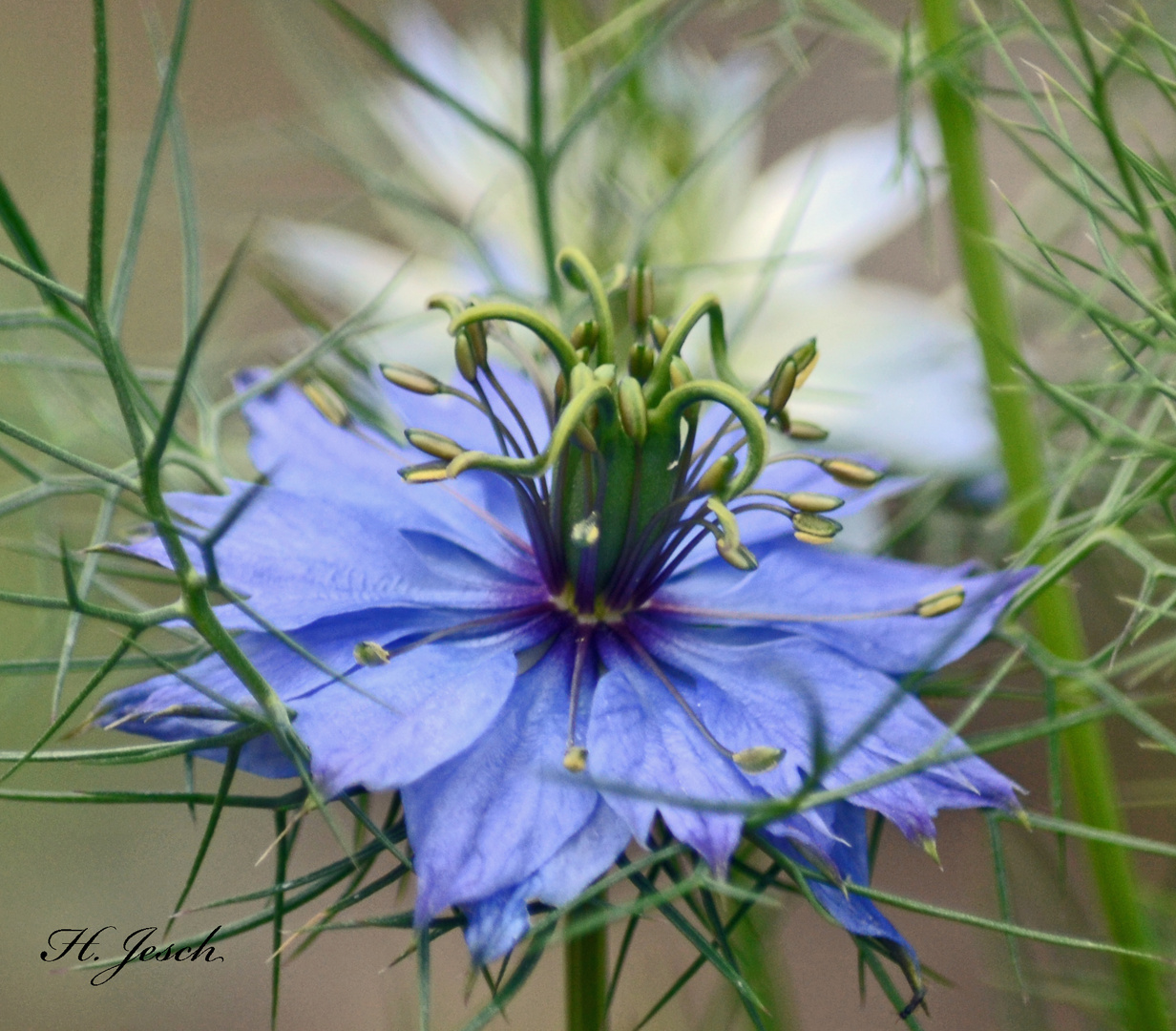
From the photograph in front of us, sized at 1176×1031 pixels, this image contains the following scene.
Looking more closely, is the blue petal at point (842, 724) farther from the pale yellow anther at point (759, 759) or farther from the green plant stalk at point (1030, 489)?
the green plant stalk at point (1030, 489)

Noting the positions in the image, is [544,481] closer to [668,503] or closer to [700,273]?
[668,503]

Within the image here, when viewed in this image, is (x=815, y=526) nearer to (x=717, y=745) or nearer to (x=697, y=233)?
(x=717, y=745)

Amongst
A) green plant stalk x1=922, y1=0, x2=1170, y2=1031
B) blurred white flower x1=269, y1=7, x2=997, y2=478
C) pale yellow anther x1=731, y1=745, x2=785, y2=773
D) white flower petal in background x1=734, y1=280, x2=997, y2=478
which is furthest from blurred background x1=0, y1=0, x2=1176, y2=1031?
pale yellow anther x1=731, y1=745, x2=785, y2=773

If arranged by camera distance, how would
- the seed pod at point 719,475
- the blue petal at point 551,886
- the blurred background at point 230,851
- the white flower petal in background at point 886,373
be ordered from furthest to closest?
the blurred background at point 230,851, the white flower petal in background at point 886,373, the seed pod at point 719,475, the blue petal at point 551,886

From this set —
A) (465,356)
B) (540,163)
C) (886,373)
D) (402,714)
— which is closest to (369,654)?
(402,714)

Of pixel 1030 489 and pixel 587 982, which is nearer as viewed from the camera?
pixel 587 982

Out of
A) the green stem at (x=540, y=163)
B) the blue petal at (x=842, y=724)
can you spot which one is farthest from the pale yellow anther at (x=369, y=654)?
the green stem at (x=540, y=163)

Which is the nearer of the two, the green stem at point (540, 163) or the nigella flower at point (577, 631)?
the nigella flower at point (577, 631)
